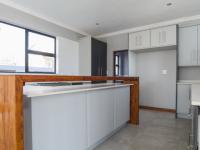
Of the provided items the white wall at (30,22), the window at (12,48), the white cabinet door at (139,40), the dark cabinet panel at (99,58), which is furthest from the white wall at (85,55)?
the window at (12,48)

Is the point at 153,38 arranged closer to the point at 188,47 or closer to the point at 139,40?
the point at 139,40

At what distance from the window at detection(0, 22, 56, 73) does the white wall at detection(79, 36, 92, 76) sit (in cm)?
91

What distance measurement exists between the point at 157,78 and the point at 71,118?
3.55 meters

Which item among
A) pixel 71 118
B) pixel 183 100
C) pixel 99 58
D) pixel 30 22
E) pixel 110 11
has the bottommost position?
pixel 183 100

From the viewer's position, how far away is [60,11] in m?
3.47

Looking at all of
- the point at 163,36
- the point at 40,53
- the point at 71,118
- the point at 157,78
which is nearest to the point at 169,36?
the point at 163,36

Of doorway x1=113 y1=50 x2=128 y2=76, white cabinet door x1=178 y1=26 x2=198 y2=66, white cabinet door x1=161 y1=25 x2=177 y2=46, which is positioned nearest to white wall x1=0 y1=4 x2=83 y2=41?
doorway x1=113 y1=50 x2=128 y2=76

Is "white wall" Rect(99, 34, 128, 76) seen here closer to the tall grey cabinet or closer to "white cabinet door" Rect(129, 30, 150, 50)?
"white cabinet door" Rect(129, 30, 150, 50)

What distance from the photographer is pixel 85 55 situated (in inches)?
183

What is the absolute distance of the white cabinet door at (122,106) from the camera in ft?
8.12

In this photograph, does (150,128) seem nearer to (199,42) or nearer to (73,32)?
(199,42)

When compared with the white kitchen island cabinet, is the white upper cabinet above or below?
above

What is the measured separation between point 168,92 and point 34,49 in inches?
158

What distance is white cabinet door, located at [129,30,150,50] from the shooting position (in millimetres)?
4039
